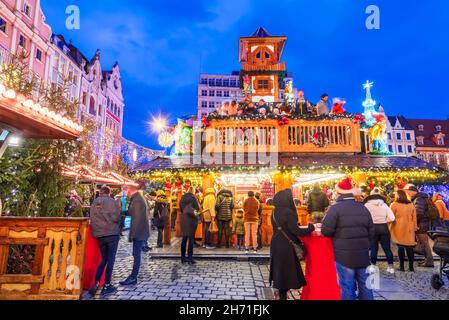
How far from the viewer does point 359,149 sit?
450 inches

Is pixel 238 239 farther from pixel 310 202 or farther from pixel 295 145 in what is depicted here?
pixel 295 145

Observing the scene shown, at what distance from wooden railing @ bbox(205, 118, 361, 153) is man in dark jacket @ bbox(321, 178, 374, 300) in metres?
7.46

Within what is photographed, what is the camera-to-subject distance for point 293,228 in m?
4.47

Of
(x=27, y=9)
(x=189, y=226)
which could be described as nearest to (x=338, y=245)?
(x=189, y=226)

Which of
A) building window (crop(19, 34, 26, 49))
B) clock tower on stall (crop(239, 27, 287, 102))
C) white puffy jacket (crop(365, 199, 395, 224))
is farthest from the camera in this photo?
building window (crop(19, 34, 26, 49))

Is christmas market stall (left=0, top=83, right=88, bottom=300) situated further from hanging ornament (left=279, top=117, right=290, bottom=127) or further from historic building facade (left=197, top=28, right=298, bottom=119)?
historic building facade (left=197, top=28, right=298, bottom=119)

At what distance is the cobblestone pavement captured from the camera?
5.16 metres

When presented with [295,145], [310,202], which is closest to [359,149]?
[295,145]

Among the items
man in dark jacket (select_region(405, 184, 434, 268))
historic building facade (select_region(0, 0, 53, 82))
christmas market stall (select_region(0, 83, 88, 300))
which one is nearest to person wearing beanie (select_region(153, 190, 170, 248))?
christmas market stall (select_region(0, 83, 88, 300))

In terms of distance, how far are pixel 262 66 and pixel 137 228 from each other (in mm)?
15654

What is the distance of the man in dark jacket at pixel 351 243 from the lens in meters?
3.86

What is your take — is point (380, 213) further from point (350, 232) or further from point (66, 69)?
point (66, 69)

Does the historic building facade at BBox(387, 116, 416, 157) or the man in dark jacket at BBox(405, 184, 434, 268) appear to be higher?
the historic building facade at BBox(387, 116, 416, 157)

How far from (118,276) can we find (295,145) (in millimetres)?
8169
